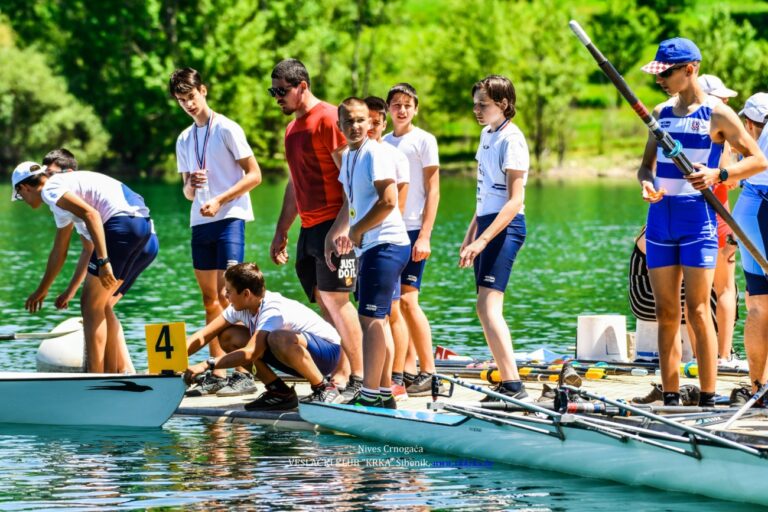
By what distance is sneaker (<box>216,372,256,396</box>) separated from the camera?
38.3ft

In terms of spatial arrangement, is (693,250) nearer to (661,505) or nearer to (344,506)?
(661,505)

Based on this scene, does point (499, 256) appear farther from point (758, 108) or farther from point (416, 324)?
point (758, 108)

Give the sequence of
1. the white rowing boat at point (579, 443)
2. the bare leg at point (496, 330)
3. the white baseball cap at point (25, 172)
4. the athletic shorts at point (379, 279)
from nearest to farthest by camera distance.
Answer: the white rowing boat at point (579, 443) → the athletic shorts at point (379, 279) → the bare leg at point (496, 330) → the white baseball cap at point (25, 172)

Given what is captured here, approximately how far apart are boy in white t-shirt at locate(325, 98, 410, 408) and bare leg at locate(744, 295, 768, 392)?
7.89 feet

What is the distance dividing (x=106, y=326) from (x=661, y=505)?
5.12 metres

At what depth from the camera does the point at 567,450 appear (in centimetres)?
891

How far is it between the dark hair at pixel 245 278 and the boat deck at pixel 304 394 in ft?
3.08

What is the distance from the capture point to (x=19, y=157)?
75.1m

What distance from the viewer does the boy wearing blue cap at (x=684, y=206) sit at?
955cm

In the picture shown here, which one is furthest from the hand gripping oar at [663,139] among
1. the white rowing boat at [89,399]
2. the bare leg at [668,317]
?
the white rowing boat at [89,399]

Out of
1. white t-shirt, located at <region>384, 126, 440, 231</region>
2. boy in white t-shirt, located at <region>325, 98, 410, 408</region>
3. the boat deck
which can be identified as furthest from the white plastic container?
boy in white t-shirt, located at <region>325, 98, 410, 408</region>

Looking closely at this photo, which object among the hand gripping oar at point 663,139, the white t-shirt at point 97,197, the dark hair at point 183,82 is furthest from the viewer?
the dark hair at point 183,82

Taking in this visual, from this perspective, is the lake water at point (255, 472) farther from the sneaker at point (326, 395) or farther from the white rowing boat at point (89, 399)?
the sneaker at point (326, 395)

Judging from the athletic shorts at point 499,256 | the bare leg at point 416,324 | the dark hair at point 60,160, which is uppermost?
the dark hair at point 60,160
